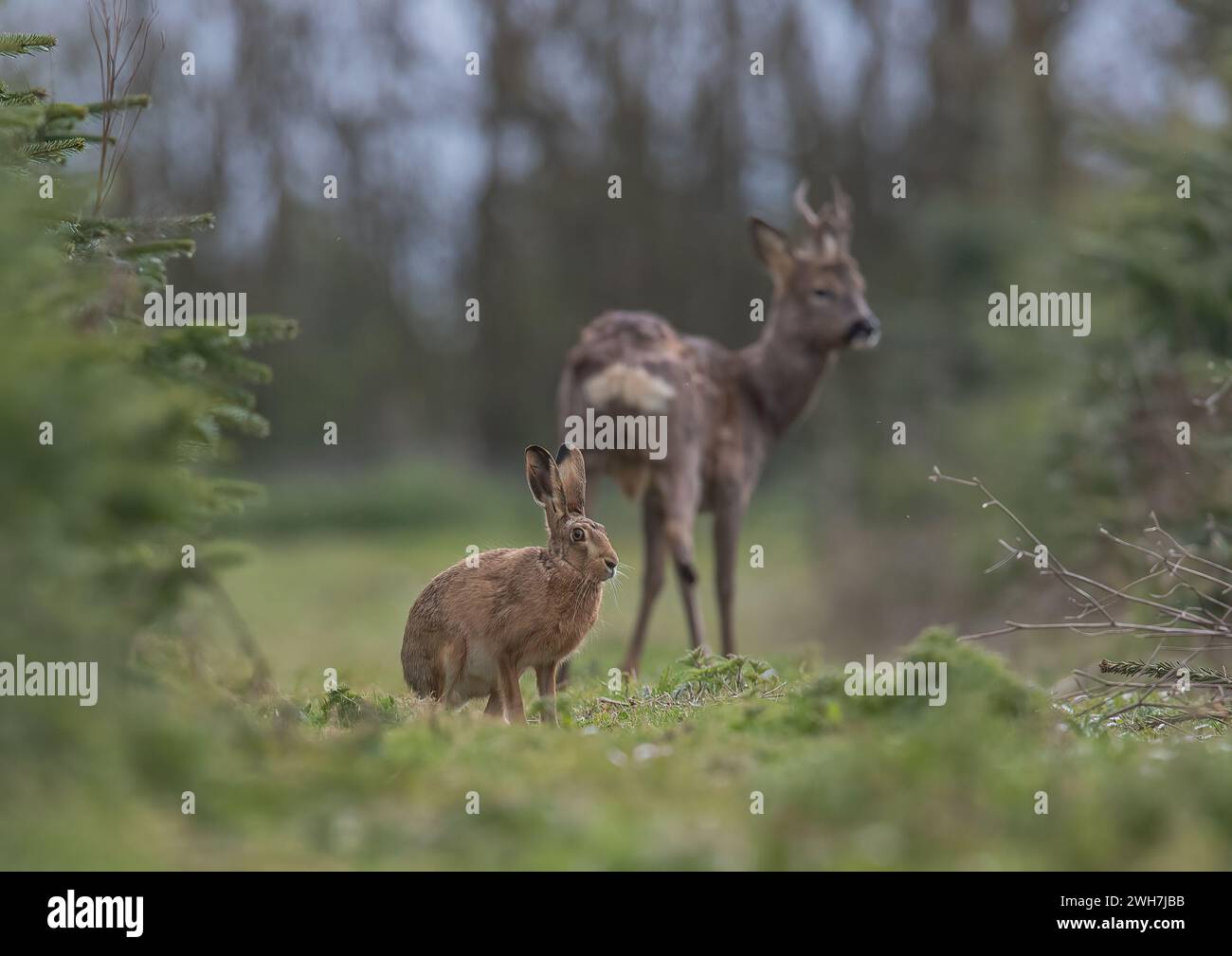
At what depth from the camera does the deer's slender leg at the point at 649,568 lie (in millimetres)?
10578

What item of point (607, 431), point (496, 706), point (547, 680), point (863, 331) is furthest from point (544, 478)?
point (863, 331)

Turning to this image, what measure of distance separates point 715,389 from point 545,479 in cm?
413

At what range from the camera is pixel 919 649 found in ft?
19.9

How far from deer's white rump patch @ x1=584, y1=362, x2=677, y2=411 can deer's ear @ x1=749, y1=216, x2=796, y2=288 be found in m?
2.61

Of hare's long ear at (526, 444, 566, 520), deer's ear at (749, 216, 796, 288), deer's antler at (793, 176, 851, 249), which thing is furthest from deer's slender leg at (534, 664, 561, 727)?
deer's antler at (793, 176, 851, 249)

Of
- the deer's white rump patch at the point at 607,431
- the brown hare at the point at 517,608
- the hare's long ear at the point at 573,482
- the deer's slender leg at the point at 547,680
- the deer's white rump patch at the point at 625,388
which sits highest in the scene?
the deer's white rump patch at the point at 625,388

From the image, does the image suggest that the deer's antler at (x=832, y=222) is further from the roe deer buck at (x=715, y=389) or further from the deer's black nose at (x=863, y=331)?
the deer's black nose at (x=863, y=331)

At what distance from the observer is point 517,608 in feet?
22.8

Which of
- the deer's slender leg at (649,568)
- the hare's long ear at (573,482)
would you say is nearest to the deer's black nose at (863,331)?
the deer's slender leg at (649,568)

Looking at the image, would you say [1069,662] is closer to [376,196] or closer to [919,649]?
[919,649]

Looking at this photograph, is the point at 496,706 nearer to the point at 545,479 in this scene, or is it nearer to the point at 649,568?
the point at 545,479

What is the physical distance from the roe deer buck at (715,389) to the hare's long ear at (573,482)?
8.23 feet
